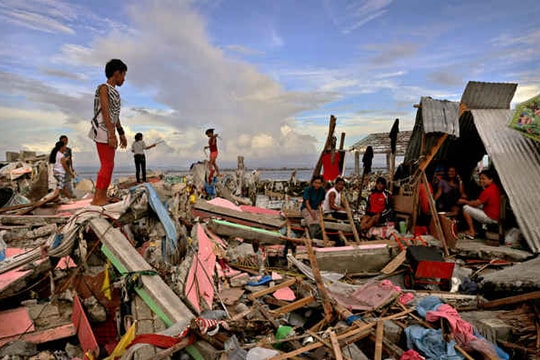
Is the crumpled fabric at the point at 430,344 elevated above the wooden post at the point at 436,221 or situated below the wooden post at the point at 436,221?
below

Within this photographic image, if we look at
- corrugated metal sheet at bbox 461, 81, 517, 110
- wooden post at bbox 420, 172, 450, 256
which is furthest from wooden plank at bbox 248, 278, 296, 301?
corrugated metal sheet at bbox 461, 81, 517, 110

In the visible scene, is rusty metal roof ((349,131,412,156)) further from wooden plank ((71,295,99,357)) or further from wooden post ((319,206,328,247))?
wooden plank ((71,295,99,357))

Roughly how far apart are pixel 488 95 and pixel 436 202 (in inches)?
122

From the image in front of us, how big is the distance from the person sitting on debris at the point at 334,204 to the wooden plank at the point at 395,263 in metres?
2.71

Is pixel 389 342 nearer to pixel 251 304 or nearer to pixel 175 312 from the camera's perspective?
pixel 251 304

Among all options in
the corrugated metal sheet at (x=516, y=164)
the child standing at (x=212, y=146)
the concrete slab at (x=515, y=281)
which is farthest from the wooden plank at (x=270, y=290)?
the child standing at (x=212, y=146)

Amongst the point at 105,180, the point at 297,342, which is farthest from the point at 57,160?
the point at 297,342

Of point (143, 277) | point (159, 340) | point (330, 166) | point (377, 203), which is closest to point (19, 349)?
point (143, 277)

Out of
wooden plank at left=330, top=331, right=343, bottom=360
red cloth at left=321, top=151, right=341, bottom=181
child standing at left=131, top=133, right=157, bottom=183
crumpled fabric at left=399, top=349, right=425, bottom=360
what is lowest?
crumpled fabric at left=399, top=349, right=425, bottom=360

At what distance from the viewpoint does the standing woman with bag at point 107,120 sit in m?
4.35

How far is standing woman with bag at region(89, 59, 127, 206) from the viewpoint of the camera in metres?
4.35

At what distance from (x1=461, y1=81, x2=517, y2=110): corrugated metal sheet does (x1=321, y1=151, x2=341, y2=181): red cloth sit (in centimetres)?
386

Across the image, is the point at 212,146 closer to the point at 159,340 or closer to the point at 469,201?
the point at 469,201

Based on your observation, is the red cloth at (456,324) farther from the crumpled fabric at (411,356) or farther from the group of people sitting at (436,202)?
the group of people sitting at (436,202)
